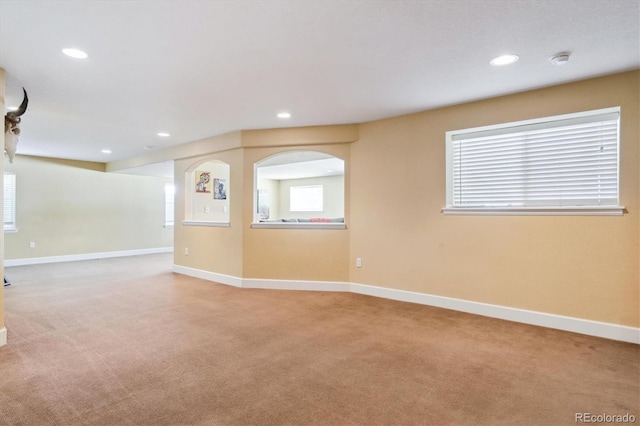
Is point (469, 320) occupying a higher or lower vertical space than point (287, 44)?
lower

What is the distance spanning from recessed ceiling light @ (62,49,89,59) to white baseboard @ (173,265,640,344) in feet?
11.1

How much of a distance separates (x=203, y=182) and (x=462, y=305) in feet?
20.0

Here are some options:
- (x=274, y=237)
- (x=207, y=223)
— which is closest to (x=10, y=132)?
(x=207, y=223)

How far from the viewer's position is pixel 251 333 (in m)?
3.08

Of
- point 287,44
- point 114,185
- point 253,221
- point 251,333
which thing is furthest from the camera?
point 114,185

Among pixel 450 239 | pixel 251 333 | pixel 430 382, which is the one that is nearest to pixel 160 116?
pixel 251 333

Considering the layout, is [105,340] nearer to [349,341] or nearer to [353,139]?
[349,341]

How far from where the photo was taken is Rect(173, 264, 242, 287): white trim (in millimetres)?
5109

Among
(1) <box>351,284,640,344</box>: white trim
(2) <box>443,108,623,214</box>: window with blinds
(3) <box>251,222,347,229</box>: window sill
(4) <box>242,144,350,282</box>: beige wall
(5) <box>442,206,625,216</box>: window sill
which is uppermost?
(2) <box>443,108,623,214</box>: window with blinds

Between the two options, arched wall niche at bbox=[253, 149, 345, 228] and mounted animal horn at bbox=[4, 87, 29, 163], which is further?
arched wall niche at bbox=[253, 149, 345, 228]

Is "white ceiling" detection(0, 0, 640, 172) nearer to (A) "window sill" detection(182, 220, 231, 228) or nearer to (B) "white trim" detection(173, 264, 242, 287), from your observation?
(A) "window sill" detection(182, 220, 231, 228)

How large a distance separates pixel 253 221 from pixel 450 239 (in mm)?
2807

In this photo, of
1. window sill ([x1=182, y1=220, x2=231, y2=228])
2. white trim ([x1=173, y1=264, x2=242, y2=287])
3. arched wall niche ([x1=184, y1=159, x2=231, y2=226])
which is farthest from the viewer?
arched wall niche ([x1=184, y1=159, x2=231, y2=226])

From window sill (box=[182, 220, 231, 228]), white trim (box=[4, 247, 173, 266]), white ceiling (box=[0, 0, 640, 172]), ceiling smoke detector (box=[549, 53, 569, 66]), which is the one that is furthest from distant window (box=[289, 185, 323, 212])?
ceiling smoke detector (box=[549, 53, 569, 66])
